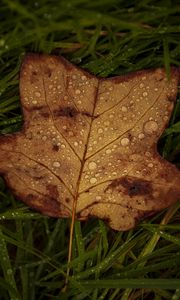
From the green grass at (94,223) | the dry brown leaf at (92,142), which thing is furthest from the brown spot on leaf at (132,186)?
the green grass at (94,223)

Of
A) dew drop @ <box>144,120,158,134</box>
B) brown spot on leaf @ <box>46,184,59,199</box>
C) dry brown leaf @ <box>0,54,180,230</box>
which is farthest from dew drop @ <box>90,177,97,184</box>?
dew drop @ <box>144,120,158,134</box>

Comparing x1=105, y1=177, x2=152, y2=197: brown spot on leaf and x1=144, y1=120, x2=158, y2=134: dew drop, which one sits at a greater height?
x1=144, y1=120, x2=158, y2=134: dew drop

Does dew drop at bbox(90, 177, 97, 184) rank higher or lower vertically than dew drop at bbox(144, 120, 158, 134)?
lower

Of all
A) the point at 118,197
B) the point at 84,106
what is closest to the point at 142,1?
the point at 84,106

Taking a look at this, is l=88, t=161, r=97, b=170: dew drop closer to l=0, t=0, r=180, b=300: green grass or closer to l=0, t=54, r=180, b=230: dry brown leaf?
l=0, t=54, r=180, b=230: dry brown leaf

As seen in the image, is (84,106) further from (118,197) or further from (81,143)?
(118,197)

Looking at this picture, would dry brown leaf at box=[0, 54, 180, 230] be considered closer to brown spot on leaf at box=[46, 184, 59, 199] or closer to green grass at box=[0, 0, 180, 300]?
brown spot on leaf at box=[46, 184, 59, 199]

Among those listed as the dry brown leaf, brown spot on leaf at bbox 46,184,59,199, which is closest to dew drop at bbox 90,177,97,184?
the dry brown leaf
